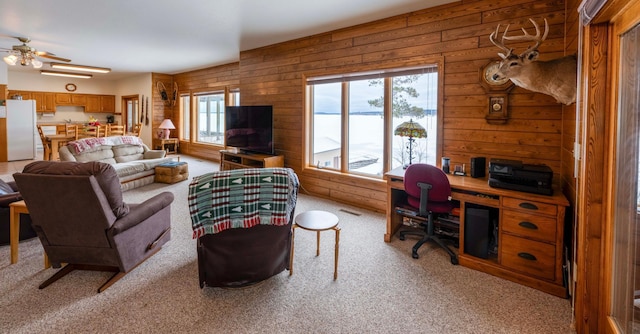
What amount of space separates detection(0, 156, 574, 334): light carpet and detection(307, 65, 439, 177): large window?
5.26 feet

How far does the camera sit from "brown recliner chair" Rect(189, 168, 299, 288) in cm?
203

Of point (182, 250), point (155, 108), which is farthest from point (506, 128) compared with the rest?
point (155, 108)

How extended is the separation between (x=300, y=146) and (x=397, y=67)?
2081 mm

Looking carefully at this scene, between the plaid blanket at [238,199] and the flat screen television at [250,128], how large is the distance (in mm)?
3295

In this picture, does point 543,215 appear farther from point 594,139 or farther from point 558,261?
point 594,139

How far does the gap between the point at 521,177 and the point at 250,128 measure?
4.29m

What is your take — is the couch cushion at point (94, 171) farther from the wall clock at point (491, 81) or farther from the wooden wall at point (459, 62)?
the wall clock at point (491, 81)

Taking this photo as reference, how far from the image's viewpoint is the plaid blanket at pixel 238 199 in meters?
2.01

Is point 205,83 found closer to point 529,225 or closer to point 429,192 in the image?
point 429,192

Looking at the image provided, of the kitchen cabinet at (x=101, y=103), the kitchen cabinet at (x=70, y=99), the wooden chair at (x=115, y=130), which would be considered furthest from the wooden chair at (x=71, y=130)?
the kitchen cabinet at (x=101, y=103)

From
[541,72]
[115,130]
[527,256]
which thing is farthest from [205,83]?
[527,256]

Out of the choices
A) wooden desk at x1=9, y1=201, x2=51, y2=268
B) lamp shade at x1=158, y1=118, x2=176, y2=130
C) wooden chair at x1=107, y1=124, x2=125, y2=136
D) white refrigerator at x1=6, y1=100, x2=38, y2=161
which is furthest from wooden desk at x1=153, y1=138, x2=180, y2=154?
wooden desk at x1=9, y1=201, x2=51, y2=268

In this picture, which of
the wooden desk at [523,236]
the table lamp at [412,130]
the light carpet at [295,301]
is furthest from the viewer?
the table lamp at [412,130]

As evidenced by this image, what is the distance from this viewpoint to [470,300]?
2.25m
